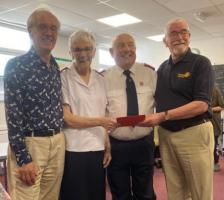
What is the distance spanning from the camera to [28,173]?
1.59 meters

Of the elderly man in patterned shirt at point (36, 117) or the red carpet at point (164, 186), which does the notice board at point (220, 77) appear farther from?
the elderly man in patterned shirt at point (36, 117)

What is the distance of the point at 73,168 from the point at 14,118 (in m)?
0.55

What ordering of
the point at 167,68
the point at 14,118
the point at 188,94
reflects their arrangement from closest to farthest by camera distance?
the point at 14,118 < the point at 188,94 < the point at 167,68

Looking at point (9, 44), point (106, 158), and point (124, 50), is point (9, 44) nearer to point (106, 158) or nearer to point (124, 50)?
point (124, 50)

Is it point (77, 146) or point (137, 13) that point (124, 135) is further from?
point (137, 13)

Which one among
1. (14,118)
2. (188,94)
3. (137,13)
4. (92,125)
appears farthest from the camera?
(137,13)

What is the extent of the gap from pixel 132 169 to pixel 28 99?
102 cm

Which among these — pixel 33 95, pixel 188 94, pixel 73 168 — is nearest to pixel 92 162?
pixel 73 168

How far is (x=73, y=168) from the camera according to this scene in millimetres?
1889

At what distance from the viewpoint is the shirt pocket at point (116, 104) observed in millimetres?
2117

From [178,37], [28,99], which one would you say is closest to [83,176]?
[28,99]

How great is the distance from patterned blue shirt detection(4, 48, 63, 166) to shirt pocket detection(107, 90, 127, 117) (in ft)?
1.51

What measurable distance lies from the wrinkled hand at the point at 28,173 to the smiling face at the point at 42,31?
→ 679 mm

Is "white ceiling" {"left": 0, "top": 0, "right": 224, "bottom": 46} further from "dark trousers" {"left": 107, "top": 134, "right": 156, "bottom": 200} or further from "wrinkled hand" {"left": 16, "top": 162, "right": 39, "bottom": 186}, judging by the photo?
"wrinkled hand" {"left": 16, "top": 162, "right": 39, "bottom": 186}
